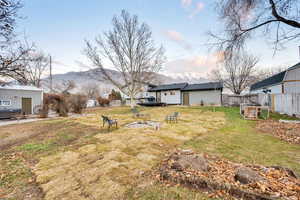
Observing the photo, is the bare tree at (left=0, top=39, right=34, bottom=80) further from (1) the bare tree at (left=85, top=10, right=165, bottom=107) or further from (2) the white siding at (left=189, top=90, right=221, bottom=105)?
(2) the white siding at (left=189, top=90, right=221, bottom=105)

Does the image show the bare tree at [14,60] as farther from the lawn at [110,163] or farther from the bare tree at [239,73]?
the bare tree at [239,73]

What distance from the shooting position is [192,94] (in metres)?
24.5

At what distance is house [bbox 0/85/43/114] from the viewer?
14383 mm

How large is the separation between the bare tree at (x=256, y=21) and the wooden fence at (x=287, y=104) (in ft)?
15.2

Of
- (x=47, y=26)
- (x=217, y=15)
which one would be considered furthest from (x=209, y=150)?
(x=47, y=26)

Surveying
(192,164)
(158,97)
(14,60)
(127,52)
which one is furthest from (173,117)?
(158,97)

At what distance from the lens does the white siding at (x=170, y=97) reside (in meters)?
25.5

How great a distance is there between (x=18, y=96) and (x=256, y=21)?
73.4 feet

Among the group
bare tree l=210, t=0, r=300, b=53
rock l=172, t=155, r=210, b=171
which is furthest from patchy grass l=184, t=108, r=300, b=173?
bare tree l=210, t=0, r=300, b=53

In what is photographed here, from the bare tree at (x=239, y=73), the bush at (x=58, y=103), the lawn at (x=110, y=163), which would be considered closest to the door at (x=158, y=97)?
the bare tree at (x=239, y=73)

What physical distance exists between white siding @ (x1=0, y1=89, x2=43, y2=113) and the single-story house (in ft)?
59.5

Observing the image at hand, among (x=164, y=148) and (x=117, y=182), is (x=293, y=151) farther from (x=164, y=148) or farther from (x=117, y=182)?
(x=117, y=182)

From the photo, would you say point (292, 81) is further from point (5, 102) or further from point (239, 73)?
Answer: point (5, 102)

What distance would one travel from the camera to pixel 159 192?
243cm
